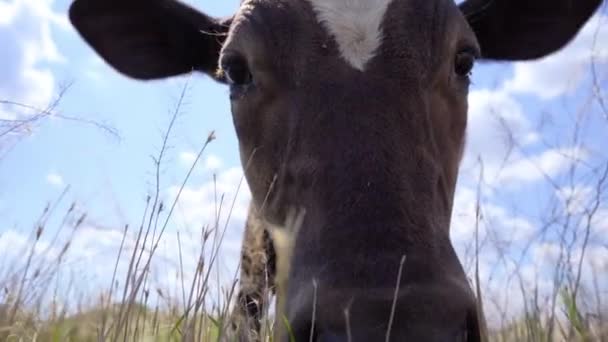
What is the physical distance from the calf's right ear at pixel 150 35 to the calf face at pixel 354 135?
0.04 ft

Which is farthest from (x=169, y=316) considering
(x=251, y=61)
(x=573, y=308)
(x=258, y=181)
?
(x=573, y=308)

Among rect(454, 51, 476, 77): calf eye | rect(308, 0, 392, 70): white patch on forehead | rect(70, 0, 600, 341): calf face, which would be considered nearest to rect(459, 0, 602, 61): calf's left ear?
rect(70, 0, 600, 341): calf face

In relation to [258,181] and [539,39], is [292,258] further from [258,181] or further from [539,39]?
[539,39]

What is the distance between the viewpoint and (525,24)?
219 inches

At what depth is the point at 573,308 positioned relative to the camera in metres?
3.44

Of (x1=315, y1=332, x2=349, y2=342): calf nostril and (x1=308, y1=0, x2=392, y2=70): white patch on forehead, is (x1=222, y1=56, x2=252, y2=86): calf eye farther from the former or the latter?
(x1=315, y1=332, x2=349, y2=342): calf nostril

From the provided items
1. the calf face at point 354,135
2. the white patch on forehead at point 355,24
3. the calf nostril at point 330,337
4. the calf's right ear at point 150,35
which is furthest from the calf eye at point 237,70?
the calf nostril at point 330,337

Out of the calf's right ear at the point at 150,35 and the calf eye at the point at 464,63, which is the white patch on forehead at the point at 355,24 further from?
the calf's right ear at the point at 150,35

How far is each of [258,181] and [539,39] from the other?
2639 millimetres

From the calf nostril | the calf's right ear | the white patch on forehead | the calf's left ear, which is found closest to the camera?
the calf nostril

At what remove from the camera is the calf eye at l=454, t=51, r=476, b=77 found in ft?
13.5

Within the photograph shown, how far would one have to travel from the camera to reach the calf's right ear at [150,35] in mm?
5246

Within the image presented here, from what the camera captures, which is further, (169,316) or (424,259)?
(169,316)

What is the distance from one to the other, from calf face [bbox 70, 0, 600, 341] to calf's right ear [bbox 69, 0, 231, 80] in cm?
1
